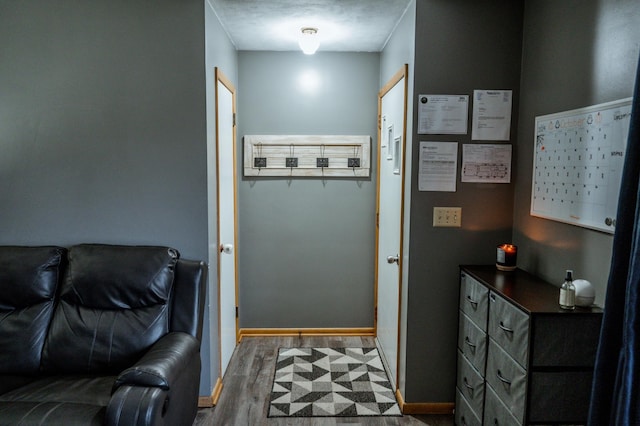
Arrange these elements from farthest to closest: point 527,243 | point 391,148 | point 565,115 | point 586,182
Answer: point 391,148
point 527,243
point 565,115
point 586,182

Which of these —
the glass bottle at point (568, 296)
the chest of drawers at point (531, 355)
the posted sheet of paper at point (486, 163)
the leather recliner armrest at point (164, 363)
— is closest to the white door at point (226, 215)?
the leather recliner armrest at point (164, 363)

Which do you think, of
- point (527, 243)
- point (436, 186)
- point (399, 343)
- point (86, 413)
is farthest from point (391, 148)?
point (86, 413)

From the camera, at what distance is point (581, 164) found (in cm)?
194

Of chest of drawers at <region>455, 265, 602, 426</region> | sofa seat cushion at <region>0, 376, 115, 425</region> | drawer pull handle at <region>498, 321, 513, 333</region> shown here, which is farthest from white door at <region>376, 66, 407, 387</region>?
sofa seat cushion at <region>0, 376, 115, 425</region>

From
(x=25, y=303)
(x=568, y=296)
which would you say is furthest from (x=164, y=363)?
(x=568, y=296)

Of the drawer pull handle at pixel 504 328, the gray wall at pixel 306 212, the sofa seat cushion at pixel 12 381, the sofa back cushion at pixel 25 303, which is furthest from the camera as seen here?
the gray wall at pixel 306 212

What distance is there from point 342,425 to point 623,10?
2466 millimetres

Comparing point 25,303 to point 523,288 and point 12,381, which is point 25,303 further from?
point 523,288

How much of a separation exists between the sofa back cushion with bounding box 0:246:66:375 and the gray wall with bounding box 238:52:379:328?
66.5 inches

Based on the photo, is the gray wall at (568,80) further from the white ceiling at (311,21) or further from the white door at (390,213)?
the white ceiling at (311,21)

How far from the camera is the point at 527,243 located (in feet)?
7.91

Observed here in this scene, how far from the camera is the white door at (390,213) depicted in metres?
2.81

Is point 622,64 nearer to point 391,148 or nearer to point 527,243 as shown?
point 527,243

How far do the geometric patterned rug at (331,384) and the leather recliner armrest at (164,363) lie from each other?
0.88 metres
